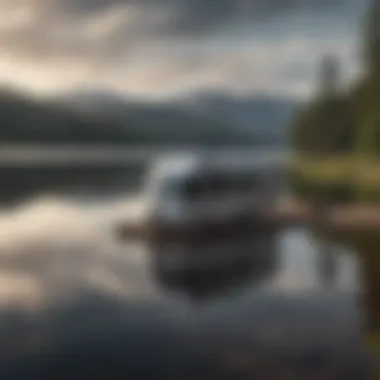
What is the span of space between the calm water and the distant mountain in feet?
0.34

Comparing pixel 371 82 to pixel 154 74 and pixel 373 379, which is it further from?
pixel 373 379

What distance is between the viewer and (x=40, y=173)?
1383 millimetres

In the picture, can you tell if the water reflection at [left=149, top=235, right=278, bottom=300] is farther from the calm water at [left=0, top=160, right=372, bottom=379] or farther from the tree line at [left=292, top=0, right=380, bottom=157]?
the tree line at [left=292, top=0, right=380, bottom=157]

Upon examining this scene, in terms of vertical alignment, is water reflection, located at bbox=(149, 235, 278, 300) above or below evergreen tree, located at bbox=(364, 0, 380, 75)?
below

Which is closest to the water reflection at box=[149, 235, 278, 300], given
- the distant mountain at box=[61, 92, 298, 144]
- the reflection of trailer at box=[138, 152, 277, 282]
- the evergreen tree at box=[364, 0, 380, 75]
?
the reflection of trailer at box=[138, 152, 277, 282]

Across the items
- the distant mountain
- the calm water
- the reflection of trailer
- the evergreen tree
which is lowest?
the calm water

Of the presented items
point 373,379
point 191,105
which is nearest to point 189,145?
point 191,105

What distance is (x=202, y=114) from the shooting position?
1.40 m

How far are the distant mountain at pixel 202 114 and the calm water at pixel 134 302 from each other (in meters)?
0.10

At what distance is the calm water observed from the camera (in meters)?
1.31

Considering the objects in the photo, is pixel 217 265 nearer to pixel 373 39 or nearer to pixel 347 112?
pixel 347 112

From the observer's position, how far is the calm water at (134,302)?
4.31 feet

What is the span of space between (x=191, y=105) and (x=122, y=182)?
19cm

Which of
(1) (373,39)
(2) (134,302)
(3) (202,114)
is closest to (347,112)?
(1) (373,39)
